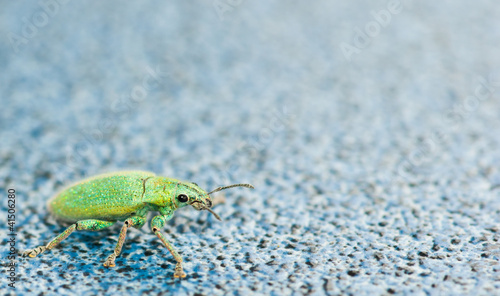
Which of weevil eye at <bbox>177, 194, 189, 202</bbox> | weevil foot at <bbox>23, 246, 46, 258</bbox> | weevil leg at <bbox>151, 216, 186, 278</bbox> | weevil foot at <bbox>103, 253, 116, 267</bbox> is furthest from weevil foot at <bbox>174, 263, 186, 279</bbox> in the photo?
weevil foot at <bbox>23, 246, 46, 258</bbox>

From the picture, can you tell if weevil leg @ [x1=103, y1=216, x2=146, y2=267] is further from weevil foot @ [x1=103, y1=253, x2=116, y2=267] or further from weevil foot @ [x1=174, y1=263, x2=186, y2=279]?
weevil foot @ [x1=174, y1=263, x2=186, y2=279]

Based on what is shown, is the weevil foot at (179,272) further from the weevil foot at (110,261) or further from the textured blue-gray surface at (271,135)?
the weevil foot at (110,261)

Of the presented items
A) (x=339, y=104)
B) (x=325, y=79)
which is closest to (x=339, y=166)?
(x=339, y=104)

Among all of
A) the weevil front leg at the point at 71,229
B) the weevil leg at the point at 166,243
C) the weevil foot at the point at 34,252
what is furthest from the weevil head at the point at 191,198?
the weevil foot at the point at 34,252

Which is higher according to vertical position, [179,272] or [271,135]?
[271,135]

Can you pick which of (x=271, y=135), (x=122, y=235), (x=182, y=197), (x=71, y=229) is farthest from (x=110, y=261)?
(x=271, y=135)

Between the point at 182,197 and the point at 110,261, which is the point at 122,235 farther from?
the point at 182,197
